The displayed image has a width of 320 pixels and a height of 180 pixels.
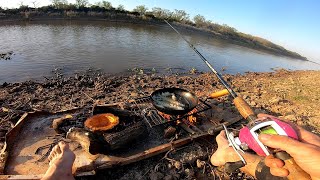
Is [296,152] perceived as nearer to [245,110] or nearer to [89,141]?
[245,110]

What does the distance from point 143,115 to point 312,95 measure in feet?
24.0

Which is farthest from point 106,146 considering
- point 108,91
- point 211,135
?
point 108,91

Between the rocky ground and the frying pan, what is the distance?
0.80 meters

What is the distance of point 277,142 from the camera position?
237 centimetres

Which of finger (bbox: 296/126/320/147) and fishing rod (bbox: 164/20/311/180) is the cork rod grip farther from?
finger (bbox: 296/126/320/147)

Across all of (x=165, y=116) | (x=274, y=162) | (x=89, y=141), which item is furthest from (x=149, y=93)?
(x=274, y=162)

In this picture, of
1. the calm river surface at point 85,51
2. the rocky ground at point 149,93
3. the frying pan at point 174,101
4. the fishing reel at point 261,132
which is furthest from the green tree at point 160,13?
the fishing reel at point 261,132

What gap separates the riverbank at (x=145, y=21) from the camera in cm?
2172

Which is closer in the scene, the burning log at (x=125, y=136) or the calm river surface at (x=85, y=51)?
the burning log at (x=125, y=136)

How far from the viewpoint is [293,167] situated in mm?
2715

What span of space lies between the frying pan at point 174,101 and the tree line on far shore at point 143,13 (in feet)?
66.5

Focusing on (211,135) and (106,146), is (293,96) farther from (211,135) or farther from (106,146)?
(106,146)

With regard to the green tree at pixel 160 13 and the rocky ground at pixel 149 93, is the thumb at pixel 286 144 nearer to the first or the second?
the rocky ground at pixel 149 93

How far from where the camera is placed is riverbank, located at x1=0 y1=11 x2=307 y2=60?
2172 centimetres
